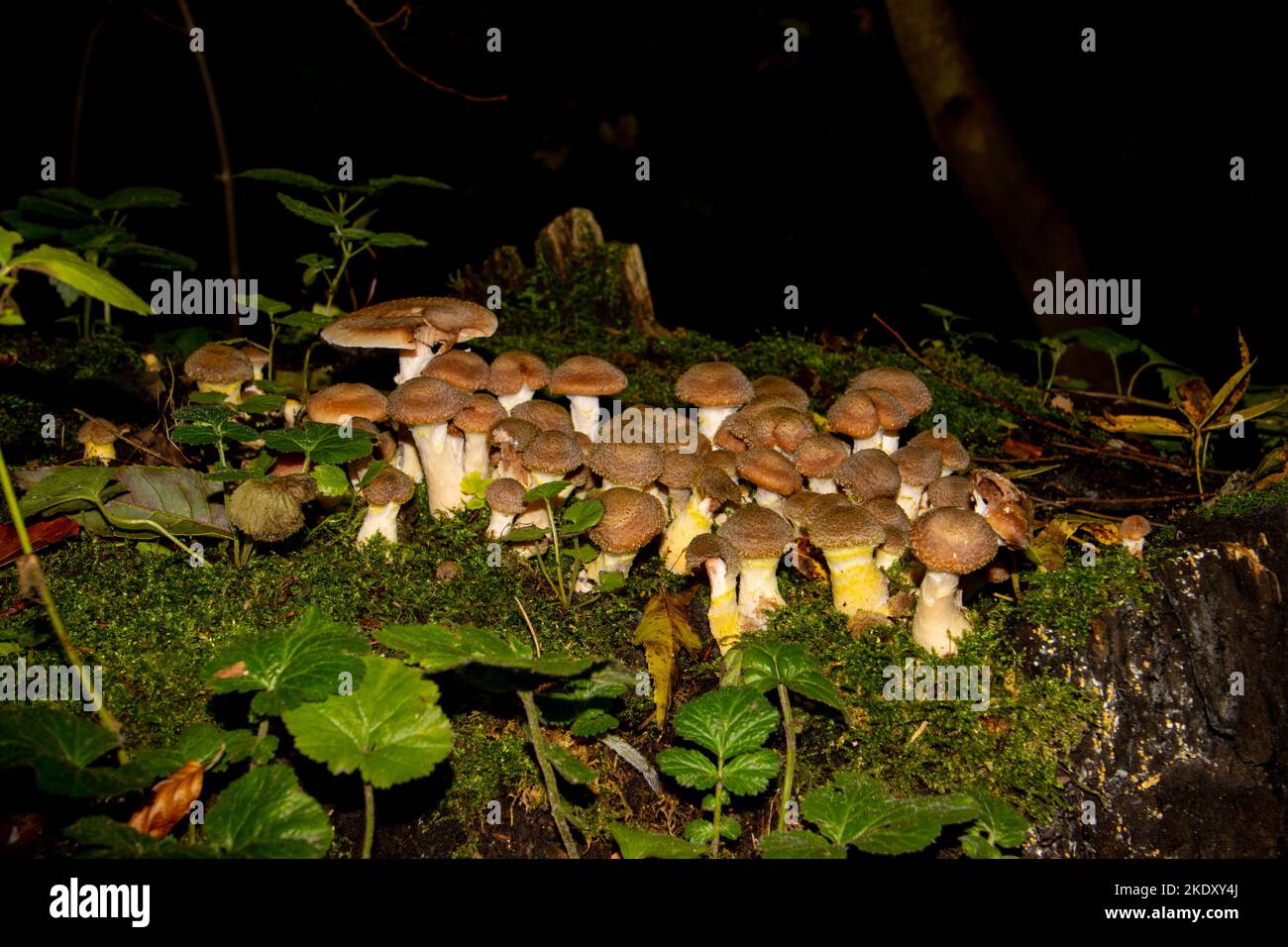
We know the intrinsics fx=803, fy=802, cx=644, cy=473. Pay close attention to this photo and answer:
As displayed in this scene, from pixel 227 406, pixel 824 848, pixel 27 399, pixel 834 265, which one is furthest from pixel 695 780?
pixel 834 265

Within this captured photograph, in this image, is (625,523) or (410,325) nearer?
(625,523)

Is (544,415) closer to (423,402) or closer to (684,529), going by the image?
(423,402)

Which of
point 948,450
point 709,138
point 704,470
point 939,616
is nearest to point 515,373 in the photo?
point 704,470

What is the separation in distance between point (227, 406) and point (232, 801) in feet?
6.28

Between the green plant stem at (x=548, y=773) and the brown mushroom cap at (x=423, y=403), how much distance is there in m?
1.47

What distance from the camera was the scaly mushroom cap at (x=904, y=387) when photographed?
3.98 meters

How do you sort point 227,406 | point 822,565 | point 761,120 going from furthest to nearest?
point 761,120 → point 822,565 → point 227,406

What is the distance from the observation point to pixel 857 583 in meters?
3.52

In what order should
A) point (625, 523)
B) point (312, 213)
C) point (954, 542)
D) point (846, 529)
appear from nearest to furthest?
point (954, 542) → point (846, 529) → point (625, 523) → point (312, 213)

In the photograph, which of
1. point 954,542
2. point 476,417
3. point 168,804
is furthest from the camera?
point 476,417

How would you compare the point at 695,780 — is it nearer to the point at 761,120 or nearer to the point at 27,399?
the point at 27,399

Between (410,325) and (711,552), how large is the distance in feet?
6.28

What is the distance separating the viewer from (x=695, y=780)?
104 inches

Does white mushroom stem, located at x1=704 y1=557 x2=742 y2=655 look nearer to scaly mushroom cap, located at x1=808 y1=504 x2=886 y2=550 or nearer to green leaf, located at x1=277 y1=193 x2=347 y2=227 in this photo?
scaly mushroom cap, located at x1=808 y1=504 x2=886 y2=550
